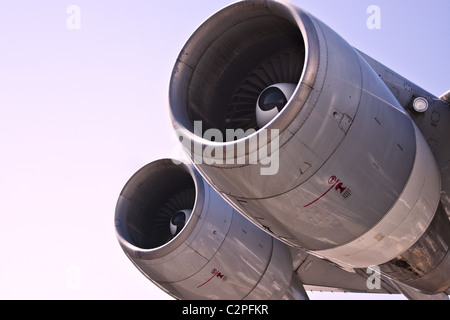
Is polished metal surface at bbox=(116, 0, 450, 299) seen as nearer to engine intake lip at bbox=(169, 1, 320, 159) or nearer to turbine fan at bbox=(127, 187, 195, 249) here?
engine intake lip at bbox=(169, 1, 320, 159)

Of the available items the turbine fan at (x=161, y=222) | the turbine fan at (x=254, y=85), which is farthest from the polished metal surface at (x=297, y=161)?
the turbine fan at (x=161, y=222)

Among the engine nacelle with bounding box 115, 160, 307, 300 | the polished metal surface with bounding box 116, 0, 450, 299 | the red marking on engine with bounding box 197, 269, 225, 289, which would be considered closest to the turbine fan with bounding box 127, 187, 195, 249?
Answer: the engine nacelle with bounding box 115, 160, 307, 300

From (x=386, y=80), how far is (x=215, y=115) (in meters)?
2.49

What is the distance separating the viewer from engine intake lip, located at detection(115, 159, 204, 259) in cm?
921

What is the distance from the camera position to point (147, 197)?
969 cm

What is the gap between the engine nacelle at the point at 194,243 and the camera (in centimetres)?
854

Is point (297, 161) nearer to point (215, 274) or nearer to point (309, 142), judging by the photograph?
point (309, 142)

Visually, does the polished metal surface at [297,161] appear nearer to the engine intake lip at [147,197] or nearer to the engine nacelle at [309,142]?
the engine nacelle at [309,142]

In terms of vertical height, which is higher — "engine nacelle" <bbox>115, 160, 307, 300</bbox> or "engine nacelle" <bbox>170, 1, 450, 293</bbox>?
"engine nacelle" <bbox>170, 1, 450, 293</bbox>

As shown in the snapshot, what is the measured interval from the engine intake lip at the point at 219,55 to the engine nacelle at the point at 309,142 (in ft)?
0.04

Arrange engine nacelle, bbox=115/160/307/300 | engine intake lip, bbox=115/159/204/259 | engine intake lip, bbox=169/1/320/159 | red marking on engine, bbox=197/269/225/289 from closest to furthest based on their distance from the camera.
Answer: engine intake lip, bbox=169/1/320/159, engine nacelle, bbox=115/160/307/300, red marking on engine, bbox=197/269/225/289, engine intake lip, bbox=115/159/204/259

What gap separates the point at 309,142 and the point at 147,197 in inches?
192

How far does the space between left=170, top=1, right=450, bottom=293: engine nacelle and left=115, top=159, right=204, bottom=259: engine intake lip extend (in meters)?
2.47

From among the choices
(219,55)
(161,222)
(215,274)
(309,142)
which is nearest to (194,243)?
(215,274)
